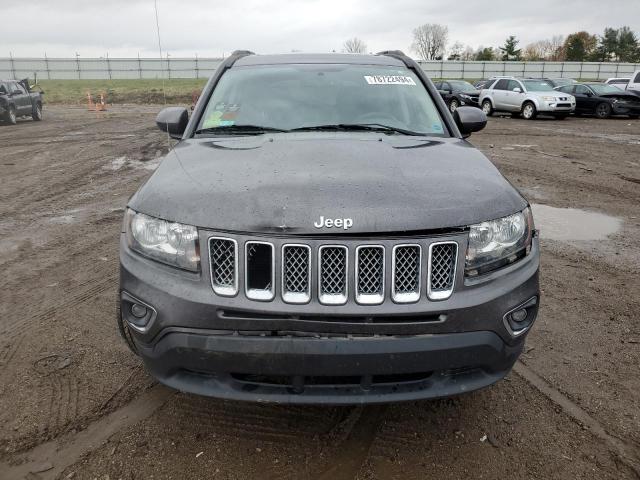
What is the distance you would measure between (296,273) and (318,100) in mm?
1853

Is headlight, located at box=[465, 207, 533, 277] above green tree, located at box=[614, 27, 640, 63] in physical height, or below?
below

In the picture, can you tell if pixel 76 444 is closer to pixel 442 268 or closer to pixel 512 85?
pixel 442 268

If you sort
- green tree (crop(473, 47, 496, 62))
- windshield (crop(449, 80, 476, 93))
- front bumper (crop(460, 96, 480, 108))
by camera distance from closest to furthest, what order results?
front bumper (crop(460, 96, 480, 108)), windshield (crop(449, 80, 476, 93)), green tree (crop(473, 47, 496, 62))

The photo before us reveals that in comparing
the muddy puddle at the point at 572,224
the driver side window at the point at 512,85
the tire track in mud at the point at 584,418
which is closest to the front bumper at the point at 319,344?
the tire track in mud at the point at 584,418

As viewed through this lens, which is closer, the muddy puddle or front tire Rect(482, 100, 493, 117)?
the muddy puddle

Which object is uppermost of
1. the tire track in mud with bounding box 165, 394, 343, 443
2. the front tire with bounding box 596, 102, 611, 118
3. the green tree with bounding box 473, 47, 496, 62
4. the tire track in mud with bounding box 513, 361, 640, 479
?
the green tree with bounding box 473, 47, 496, 62

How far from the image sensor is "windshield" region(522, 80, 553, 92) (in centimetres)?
2204

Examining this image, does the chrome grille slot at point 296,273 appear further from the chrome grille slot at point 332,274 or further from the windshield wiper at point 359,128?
the windshield wiper at point 359,128

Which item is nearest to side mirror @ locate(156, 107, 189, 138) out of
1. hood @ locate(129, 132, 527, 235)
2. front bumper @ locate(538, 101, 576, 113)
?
hood @ locate(129, 132, 527, 235)

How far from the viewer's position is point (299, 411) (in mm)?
2746

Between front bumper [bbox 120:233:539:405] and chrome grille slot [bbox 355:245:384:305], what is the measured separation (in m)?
0.05

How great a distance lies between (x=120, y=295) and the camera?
7.74 ft

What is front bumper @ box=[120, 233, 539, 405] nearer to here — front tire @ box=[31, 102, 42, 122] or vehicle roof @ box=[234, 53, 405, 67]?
vehicle roof @ box=[234, 53, 405, 67]

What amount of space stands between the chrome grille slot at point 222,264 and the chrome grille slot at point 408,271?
2.11 feet
